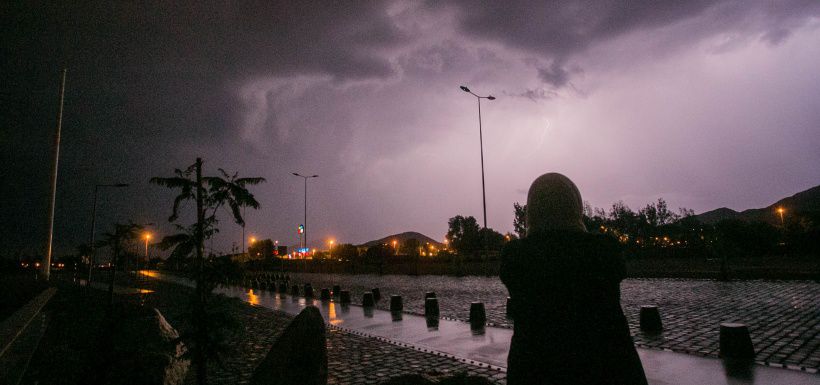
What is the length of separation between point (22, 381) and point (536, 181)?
821 cm

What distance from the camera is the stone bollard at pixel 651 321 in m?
8.31

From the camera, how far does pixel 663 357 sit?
6.29 m

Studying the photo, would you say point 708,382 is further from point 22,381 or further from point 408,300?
point 408,300

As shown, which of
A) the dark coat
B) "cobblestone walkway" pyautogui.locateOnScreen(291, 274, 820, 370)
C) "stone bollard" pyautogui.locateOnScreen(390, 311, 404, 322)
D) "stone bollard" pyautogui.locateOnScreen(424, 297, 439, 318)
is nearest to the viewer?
the dark coat

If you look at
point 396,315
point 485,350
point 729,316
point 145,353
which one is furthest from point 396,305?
point 729,316

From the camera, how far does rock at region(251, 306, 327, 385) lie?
4.35 metres

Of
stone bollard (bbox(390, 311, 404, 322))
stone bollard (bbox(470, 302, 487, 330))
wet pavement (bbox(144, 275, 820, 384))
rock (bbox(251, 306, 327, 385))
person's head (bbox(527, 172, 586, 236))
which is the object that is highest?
person's head (bbox(527, 172, 586, 236))

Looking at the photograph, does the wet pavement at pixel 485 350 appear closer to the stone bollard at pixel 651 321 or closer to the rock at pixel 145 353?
the rock at pixel 145 353

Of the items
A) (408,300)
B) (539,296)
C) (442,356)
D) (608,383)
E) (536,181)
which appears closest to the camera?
(608,383)

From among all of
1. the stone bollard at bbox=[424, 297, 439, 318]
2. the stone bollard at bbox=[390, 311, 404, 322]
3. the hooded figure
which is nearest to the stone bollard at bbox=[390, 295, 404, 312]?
the stone bollard at bbox=[390, 311, 404, 322]

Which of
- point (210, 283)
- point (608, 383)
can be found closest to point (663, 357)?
point (608, 383)

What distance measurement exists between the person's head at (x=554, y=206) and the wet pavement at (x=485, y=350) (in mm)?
4170

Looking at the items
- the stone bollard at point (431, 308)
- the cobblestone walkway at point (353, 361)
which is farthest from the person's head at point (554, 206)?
the stone bollard at point (431, 308)

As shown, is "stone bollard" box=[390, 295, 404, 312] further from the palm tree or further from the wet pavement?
the palm tree
